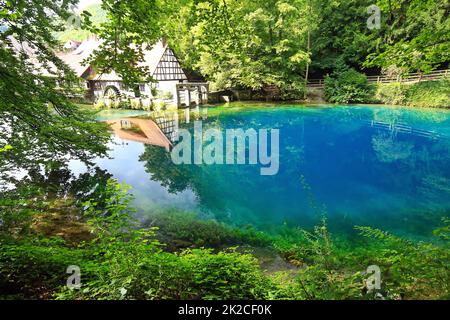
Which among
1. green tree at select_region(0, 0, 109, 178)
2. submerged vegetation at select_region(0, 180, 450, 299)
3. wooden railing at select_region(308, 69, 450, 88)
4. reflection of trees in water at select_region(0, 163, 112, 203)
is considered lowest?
reflection of trees in water at select_region(0, 163, 112, 203)

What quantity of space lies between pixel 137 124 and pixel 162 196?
460 inches

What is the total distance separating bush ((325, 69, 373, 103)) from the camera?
2605 centimetres

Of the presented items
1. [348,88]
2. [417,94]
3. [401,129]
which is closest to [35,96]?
[401,129]

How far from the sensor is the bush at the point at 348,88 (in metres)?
26.0

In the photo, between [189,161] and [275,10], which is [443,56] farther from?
[275,10]

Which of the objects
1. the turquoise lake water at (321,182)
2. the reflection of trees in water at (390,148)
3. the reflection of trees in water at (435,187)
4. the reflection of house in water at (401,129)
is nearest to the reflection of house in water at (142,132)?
the turquoise lake water at (321,182)

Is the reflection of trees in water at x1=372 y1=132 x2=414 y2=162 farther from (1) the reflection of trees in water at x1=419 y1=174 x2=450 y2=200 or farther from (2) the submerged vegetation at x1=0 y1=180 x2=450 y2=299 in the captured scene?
(2) the submerged vegetation at x1=0 y1=180 x2=450 y2=299

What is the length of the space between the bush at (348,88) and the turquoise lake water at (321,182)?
10917 millimetres

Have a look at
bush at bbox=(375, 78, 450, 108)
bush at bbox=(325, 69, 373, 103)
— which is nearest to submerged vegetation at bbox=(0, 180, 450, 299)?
bush at bbox=(375, 78, 450, 108)

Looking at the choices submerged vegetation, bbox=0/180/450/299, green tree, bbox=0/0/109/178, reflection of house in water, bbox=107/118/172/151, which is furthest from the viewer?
reflection of house in water, bbox=107/118/172/151

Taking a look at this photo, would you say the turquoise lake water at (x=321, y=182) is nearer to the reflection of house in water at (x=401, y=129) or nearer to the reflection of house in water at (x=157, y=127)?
the reflection of house in water at (x=401, y=129)

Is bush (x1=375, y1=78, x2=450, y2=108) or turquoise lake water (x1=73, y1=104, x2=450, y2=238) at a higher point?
bush (x1=375, y1=78, x2=450, y2=108)

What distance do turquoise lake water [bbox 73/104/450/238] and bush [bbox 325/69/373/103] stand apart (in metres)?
10.9

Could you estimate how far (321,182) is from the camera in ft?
29.4
